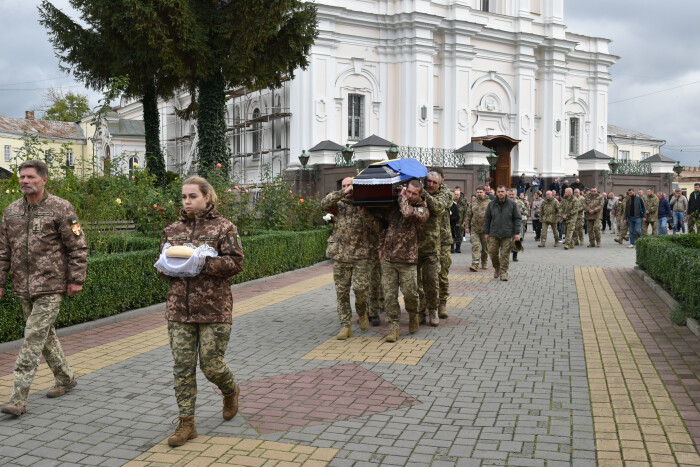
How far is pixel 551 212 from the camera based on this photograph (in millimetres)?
22031

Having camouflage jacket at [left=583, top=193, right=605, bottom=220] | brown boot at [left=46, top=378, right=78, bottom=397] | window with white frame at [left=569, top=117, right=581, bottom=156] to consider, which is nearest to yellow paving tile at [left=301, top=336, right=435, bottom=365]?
brown boot at [left=46, top=378, right=78, bottom=397]

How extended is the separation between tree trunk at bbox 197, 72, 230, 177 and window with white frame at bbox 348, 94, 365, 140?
13057 mm

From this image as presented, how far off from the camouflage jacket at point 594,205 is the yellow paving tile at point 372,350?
1542 cm

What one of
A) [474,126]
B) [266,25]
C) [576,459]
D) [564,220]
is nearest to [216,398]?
[576,459]

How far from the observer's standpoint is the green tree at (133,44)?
Answer: 18625 mm

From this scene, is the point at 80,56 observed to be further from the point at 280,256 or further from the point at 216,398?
the point at 216,398

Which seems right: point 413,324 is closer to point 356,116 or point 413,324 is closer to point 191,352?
point 191,352

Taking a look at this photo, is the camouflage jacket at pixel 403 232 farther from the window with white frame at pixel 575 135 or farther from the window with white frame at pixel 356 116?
the window with white frame at pixel 575 135

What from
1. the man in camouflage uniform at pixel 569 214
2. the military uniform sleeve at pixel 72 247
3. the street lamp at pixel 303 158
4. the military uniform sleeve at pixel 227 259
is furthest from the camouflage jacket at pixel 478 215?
the street lamp at pixel 303 158

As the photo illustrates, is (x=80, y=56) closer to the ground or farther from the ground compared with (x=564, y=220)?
farther from the ground

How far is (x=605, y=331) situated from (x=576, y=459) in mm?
4516

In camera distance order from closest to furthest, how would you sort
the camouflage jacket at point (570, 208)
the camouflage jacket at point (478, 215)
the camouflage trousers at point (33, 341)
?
the camouflage trousers at point (33, 341), the camouflage jacket at point (478, 215), the camouflage jacket at point (570, 208)

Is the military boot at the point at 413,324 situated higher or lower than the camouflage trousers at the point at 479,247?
lower

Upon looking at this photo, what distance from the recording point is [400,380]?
6.56 metres
